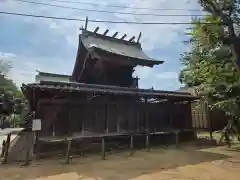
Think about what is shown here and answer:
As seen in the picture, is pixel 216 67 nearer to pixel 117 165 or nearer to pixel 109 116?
pixel 109 116

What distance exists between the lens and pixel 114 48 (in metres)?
17.2

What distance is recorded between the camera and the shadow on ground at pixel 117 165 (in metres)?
8.34

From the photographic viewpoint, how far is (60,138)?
38.4ft

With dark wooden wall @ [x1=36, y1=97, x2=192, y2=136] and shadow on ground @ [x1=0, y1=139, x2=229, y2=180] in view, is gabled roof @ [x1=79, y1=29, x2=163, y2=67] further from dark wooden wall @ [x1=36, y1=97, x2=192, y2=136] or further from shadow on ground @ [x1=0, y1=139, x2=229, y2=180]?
shadow on ground @ [x1=0, y1=139, x2=229, y2=180]

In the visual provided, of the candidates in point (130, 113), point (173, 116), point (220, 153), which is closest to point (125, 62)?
point (130, 113)

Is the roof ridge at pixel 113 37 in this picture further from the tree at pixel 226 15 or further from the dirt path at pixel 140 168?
the dirt path at pixel 140 168

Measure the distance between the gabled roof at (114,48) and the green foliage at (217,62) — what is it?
3.36 m

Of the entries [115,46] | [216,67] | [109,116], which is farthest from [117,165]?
[115,46]

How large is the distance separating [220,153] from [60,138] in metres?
7.82

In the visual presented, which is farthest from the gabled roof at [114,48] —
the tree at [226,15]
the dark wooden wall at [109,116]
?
the tree at [226,15]

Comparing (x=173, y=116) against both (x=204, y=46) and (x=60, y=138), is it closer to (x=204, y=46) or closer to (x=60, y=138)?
(x=204, y=46)

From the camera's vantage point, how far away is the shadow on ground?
834 cm

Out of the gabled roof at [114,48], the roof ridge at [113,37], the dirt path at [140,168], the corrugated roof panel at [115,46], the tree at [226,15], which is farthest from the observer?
the roof ridge at [113,37]

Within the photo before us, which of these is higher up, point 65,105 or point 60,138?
point 65,105
